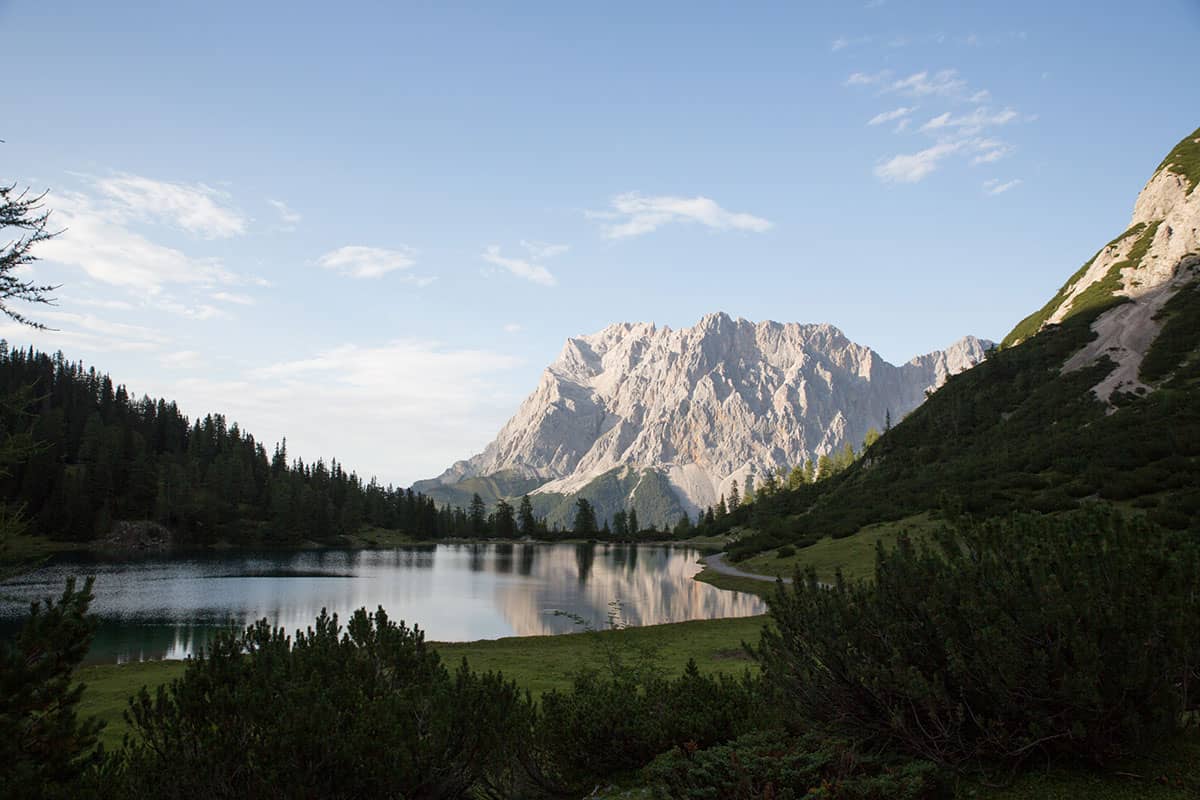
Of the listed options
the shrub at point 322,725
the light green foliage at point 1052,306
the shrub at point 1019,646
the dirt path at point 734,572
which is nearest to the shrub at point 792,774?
the shrub at point 1019,646

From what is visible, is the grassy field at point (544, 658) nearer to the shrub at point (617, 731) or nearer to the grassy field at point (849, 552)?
the shrub at point (617, 731)

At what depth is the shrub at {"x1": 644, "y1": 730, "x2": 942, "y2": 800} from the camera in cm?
786

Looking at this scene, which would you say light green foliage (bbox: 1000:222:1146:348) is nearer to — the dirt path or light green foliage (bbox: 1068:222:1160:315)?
light green foliage (bbox: 1068:222:1160:315)

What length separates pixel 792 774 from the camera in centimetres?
859

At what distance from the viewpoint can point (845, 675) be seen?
10.2m

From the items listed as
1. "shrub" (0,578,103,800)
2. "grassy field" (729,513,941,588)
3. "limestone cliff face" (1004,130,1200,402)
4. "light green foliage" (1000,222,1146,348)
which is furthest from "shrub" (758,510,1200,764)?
"light green foliage" (1000,222,1146,348)

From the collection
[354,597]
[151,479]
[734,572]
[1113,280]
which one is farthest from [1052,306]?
[151,479]

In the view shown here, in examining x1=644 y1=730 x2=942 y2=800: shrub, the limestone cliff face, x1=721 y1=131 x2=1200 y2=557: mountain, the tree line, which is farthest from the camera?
the tree line

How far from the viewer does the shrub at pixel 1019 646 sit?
8258 millimetres

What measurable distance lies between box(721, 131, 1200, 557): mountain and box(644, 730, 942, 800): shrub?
31891 mm

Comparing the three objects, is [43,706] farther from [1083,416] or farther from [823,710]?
[1083,416]

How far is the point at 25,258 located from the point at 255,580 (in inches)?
2786

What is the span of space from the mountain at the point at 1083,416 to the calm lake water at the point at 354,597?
17.9 metres

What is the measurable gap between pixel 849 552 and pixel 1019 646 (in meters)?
53.2
